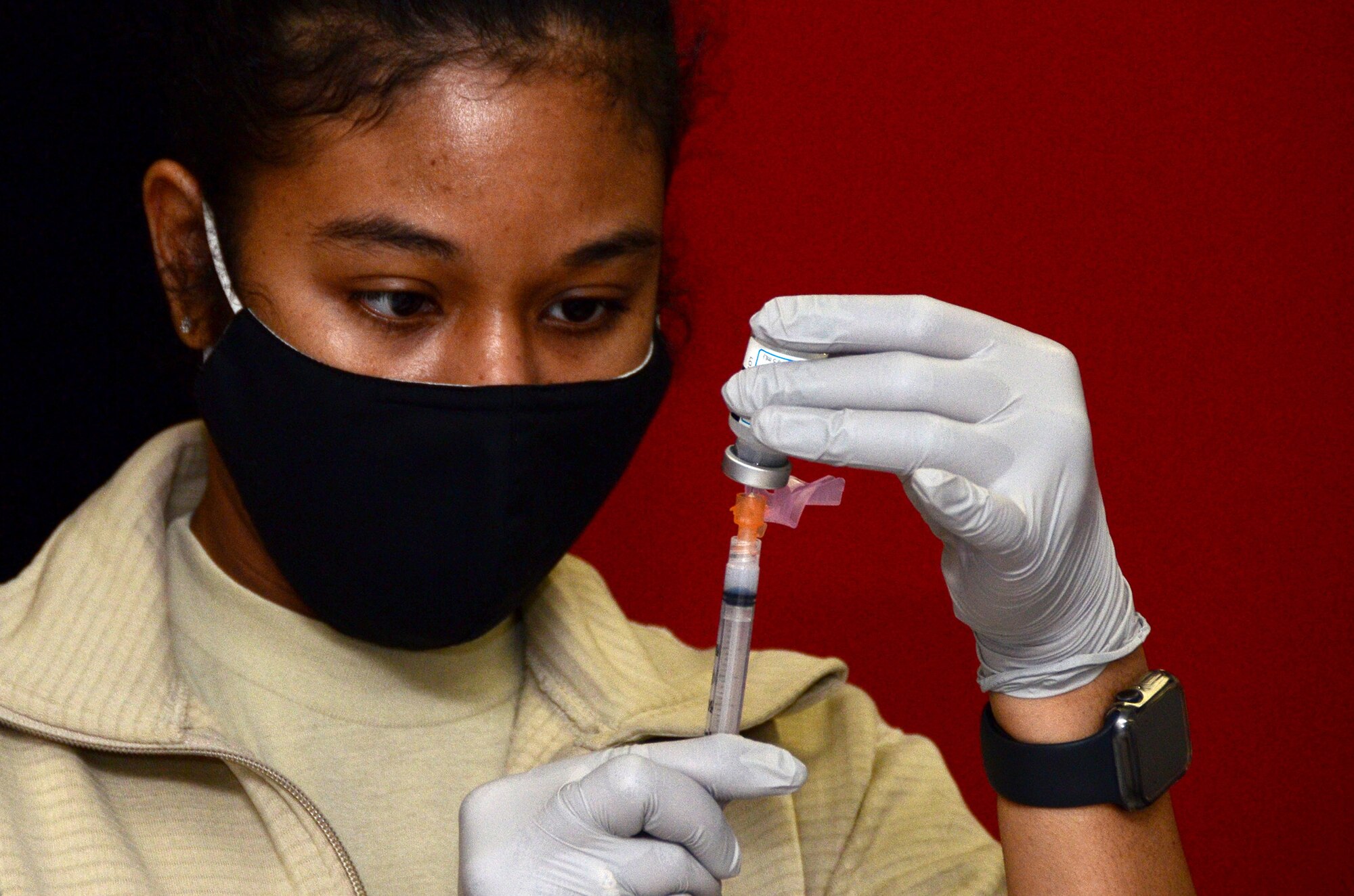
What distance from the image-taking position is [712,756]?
1217mm

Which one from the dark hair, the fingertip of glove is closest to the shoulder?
the fingertip of glove

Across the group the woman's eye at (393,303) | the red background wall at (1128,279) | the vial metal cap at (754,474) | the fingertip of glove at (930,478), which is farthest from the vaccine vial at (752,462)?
the red background wall at (1128,279)

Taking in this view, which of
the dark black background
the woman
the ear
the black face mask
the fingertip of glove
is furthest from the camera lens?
the dark black background

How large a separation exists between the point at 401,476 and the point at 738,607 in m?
0.35

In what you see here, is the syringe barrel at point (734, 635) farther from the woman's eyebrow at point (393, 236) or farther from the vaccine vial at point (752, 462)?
the woman's eyebrow at point (393, 236)

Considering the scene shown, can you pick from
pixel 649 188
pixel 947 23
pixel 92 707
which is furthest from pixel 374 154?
pixel 947 23

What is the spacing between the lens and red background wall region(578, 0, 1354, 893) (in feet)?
6.05

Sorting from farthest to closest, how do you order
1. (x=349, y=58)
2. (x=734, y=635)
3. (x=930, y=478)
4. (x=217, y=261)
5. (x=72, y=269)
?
1. (x=72, y=269)
2. (x=217, y=261)
3. (x=349, y=58)
4. (x=734, y=635)
5. (x=930, y=478)

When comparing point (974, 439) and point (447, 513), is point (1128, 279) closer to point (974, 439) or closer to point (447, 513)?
point (974, 439)

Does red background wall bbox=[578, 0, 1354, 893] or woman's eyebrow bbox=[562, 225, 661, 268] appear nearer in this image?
woman's eyebrow bbox=[562, 225, 661, 268]

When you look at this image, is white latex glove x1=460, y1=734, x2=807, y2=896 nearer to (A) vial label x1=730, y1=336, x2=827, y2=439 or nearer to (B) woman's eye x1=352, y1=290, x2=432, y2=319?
(A) vial label x1=730, y1=336, x2=827, y2=439

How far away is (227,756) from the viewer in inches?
50.6

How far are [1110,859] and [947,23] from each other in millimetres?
1145

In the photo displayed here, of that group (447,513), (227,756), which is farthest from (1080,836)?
(227,756)
